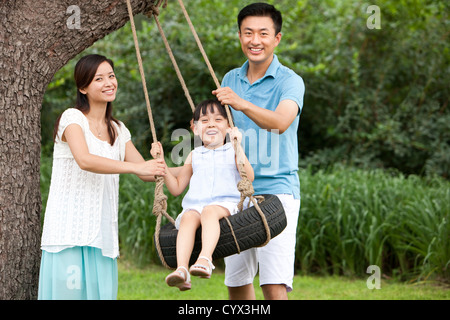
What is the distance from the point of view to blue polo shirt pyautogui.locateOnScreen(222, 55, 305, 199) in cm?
258

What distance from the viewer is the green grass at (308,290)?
413 cm

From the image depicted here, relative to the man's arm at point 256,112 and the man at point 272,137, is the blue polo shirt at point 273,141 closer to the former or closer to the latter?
the man at point 272,137

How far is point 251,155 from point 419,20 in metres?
5.45

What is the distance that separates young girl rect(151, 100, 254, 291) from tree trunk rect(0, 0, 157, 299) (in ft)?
1.93

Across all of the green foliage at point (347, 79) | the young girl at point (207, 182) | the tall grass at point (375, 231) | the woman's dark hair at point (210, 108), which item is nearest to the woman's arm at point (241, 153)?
the young girl at point (207, 182)

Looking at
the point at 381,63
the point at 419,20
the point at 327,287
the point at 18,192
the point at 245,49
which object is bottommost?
the point at 327,287

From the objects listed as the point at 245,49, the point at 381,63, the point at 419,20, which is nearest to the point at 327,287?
the point at 245,49

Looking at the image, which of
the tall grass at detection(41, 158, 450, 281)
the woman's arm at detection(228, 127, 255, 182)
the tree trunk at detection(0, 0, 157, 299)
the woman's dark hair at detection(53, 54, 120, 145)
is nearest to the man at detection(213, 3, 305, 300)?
the woman's arm at detection(228, 127, 255, 182)

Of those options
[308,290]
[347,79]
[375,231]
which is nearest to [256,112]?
[308,290]

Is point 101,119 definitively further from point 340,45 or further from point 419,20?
point 419,20

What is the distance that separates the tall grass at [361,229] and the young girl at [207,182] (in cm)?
222

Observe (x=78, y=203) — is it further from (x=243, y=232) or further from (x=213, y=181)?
(x=243, y=232)

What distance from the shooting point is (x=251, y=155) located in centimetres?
263
